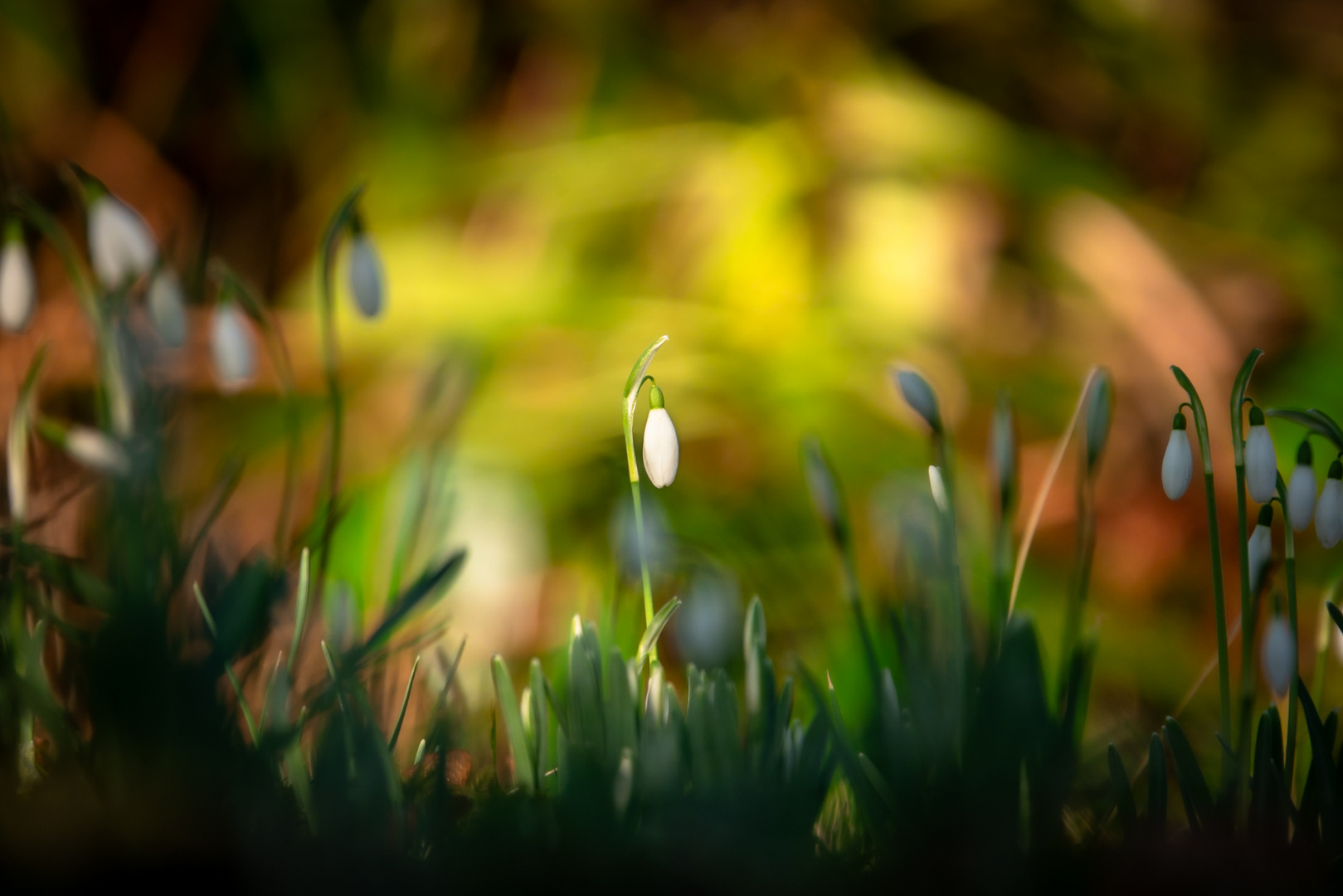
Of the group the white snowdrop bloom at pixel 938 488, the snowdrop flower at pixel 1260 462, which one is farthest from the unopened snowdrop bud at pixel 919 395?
the snowdrop flower at pixel 1260 462

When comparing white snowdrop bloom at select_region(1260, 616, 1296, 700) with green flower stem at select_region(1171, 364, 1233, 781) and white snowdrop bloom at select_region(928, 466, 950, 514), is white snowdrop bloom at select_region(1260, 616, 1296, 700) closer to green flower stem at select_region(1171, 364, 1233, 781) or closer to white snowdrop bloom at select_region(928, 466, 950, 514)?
green flower stem at select_region(1171, 364, 1233, 781)

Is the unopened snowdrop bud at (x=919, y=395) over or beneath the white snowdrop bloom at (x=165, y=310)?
beneath

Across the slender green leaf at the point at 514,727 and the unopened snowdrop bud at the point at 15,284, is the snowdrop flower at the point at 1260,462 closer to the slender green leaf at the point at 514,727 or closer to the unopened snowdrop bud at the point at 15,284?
the slender green leaf at the point at 514,727

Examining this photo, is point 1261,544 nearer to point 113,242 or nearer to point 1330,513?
point 1330,513

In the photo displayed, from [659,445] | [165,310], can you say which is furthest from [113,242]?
[659,445]

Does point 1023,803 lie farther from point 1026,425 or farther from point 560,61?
point 560,61

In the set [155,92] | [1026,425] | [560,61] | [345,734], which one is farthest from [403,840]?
[155,92]
